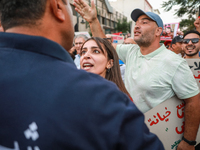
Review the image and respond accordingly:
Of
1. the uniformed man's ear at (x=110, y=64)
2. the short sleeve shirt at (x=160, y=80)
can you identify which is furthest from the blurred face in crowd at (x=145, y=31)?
the uniformed man's ear at (x=110, y=64)

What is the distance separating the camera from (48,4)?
0.67 metres

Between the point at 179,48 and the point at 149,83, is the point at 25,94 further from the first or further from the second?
the point at 179,48

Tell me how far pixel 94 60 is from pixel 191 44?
2266 millimetres

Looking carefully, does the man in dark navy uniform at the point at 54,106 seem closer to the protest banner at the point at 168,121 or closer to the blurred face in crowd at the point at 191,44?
the protest banner at the point at 168,121

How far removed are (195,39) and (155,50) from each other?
5.74ft

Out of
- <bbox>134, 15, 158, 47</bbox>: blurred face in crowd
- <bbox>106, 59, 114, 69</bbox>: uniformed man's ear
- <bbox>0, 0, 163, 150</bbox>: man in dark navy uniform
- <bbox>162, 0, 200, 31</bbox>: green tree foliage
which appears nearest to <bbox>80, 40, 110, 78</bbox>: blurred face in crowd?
<bbox>106, 59, 114, 69</bbox>: uniformed man's ear

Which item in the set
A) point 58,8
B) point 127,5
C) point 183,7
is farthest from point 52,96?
point 127,5

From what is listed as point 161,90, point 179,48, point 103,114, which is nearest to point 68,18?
point 103,114

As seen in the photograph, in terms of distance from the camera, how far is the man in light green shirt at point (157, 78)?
1.77 m

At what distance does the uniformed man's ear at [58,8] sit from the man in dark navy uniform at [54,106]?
0.29 ft

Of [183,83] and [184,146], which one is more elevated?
[183,83]

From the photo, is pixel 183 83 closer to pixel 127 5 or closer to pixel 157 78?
pixel 157 78

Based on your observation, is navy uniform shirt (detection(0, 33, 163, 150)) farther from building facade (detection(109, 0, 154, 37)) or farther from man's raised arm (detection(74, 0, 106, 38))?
building facade (detection(109, 0, 154, 37))

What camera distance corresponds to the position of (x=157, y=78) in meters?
1.83
